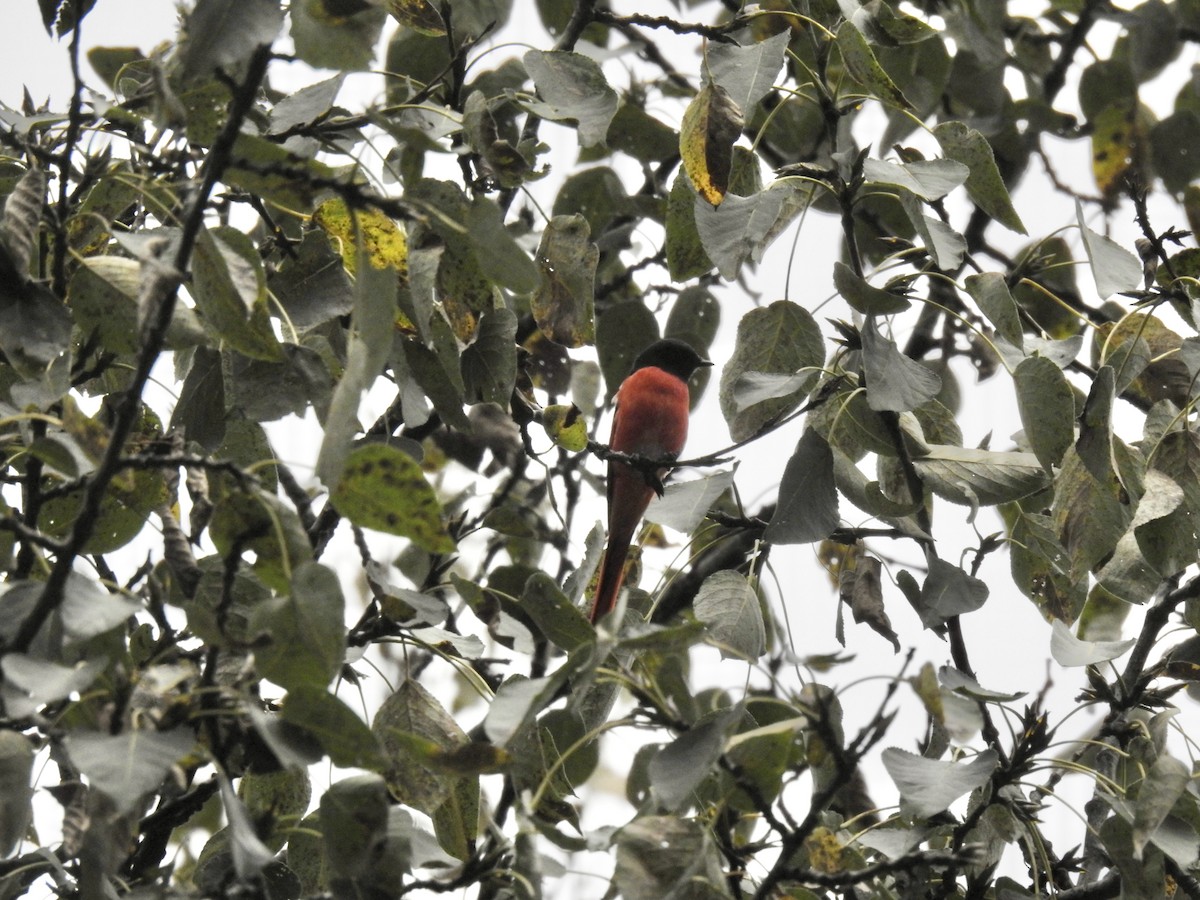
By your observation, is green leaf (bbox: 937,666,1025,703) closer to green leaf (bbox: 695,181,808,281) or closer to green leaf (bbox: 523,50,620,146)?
green leaf (bbox: 695,181,808,281)

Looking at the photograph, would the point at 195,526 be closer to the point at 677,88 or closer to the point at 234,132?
the point at 234,132

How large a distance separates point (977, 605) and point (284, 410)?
53.0 inches

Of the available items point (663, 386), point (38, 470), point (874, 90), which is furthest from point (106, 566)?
point (663, 386)

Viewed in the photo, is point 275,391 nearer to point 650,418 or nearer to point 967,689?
point 967,689

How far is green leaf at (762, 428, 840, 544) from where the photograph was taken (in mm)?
2256

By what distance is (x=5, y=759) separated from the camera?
5.25 ft

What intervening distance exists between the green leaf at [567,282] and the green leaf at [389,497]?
911mm

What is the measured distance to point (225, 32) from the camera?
1.46 meters

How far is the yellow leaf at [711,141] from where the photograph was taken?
2127 millimetres

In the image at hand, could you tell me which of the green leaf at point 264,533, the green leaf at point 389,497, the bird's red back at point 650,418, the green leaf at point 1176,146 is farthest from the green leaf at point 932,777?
the bird's red back at point 650,418

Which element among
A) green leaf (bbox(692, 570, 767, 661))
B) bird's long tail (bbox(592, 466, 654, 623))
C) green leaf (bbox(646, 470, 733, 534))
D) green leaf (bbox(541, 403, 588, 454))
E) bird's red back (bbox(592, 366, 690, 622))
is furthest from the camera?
bird's red back (bbox(592, 366, 690, 622))

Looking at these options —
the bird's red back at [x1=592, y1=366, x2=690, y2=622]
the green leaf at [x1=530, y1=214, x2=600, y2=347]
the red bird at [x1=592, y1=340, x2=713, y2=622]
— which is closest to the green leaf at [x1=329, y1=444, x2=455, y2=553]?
the green leaf at [x1=530, y1=214, x2=600, y2=347]

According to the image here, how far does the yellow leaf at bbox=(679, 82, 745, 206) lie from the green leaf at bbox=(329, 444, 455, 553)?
916mm

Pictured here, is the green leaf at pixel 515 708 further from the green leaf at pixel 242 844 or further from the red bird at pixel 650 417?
the red bird at pixel 650 417
